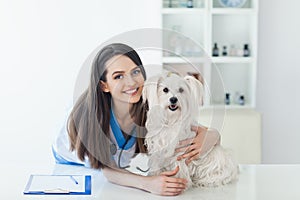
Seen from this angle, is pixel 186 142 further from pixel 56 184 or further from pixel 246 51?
pixel 246 51

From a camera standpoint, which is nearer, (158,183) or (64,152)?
(158,183)

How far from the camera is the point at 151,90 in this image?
143 cm

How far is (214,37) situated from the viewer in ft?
10.1

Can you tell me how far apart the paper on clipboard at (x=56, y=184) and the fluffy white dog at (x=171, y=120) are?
0.74 ft

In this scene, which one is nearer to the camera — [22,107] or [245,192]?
[245,192]

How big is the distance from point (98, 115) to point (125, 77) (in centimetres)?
13

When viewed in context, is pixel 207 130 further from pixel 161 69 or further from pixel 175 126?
pixel 161 69

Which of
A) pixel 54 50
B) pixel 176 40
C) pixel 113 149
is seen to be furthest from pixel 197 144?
pixel 54 50

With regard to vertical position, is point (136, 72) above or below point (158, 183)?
above

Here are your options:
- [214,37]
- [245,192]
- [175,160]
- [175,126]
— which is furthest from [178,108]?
[214,37]

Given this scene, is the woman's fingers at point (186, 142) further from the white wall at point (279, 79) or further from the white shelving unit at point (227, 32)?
the white wall at point (279, 79)

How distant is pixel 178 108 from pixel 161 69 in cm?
12

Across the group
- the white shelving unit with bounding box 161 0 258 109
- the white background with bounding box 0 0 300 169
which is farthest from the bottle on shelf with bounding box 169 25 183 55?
the white background with bounding box 0 0 300 169

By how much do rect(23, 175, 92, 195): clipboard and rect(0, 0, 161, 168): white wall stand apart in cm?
148
